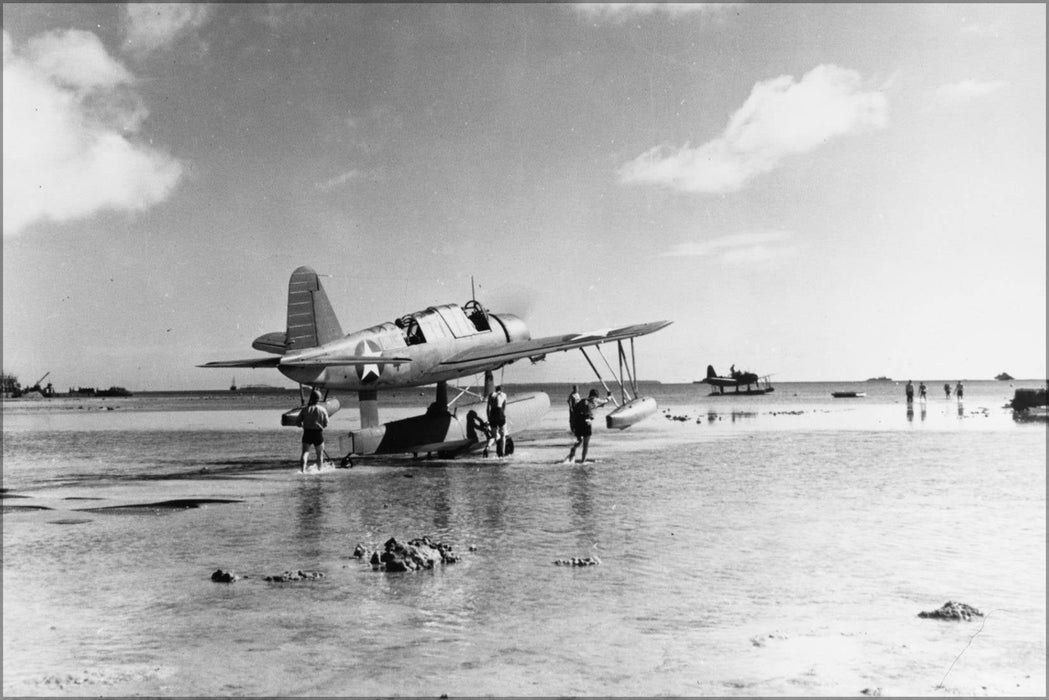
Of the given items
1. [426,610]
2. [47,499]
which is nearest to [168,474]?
[47,499]

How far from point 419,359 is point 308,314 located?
8.49 feet

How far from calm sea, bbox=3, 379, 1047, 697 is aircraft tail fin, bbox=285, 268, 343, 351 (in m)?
3.61

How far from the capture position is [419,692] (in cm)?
419

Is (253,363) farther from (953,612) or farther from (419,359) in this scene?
(953,612)

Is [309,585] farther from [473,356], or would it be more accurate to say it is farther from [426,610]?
[473,356]

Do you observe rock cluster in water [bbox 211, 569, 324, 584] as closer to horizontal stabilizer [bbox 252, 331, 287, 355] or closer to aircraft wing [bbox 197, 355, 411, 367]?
aircraft wing [bbox 197, 355, 411, 367]

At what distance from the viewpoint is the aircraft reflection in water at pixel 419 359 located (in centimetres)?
1617

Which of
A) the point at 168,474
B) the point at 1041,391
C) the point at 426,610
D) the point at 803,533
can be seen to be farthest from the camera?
the point at 1041,391

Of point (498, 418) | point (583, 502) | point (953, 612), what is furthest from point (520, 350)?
point (953, 612)

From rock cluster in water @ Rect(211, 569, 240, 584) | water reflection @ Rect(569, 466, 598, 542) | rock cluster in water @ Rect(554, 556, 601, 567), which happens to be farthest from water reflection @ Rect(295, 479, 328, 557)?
water reflection @ Rect(569, 466, 598, 542)

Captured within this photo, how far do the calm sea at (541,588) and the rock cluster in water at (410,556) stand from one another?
0.15 metres

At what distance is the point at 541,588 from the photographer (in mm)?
6438

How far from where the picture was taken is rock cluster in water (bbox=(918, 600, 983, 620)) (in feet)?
18.0

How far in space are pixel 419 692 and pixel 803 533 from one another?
5961 millimetres
